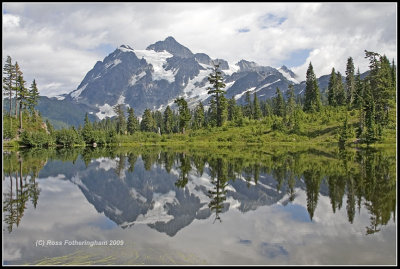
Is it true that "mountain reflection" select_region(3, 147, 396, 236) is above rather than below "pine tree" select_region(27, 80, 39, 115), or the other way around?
below

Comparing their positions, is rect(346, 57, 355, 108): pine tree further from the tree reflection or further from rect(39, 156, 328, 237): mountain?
the tree reflection

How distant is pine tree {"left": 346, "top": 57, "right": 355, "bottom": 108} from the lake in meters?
84.7

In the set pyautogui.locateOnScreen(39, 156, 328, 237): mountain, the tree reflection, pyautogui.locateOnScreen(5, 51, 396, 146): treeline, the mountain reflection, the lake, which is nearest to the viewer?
the lake

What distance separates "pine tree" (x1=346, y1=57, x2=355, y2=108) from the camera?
338 feet

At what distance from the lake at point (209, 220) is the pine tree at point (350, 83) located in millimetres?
84668

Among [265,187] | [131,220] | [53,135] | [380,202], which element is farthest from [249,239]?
[53,135]

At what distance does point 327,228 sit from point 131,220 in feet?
27.2

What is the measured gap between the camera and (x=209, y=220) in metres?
14.8

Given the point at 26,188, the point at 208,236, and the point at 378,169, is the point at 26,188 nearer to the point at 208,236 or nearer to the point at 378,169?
the point at 208,236

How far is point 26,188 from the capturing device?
904 inches

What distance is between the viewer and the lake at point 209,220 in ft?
35.3

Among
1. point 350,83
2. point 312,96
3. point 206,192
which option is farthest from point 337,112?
point 206,192

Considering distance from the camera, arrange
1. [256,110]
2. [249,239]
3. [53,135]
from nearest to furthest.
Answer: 1. [249,239]
2. [53,135]
3. [256,110]

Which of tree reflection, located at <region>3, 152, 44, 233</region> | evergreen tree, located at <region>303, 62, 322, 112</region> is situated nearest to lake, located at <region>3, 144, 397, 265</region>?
tree reflection, located at <region>3, 152, 44, 233</region>
